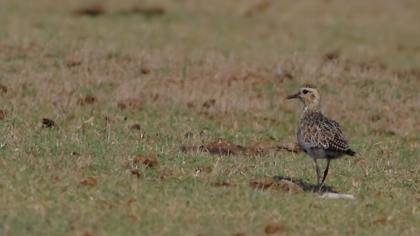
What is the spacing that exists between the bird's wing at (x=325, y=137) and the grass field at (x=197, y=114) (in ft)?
1.94

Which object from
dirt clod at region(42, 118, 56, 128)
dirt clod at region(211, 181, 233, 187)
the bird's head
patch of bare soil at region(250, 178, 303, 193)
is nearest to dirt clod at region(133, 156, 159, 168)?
dirt clod at region(211, 181, 233, 187)

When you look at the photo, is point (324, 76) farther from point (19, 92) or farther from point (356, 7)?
point (356, 7)

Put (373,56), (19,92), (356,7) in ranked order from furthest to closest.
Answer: (356,7), (373,56), (19,92)

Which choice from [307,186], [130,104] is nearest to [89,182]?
[307,186]

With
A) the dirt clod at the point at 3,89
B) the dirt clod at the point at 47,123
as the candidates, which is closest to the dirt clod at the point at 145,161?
the dirt clod at the point at 47,123

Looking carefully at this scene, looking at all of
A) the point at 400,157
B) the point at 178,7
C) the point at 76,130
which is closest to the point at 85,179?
the point at 76,130

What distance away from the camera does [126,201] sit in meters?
11.0

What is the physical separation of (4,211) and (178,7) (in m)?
19.1

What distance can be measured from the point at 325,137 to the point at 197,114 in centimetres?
576

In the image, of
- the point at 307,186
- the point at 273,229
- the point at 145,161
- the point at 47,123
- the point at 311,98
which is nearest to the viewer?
the point at 273,229

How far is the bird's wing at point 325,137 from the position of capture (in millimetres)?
11852

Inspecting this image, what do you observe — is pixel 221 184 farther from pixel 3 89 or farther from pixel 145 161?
pixel 3 89

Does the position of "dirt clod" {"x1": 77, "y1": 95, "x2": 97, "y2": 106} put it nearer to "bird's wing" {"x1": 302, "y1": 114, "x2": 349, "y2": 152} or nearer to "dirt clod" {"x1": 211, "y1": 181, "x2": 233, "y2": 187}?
"dirt clod" {"x1": 211, "y1": 181, "x2": 233, "y2": 187}

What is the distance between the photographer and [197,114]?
689 inches
